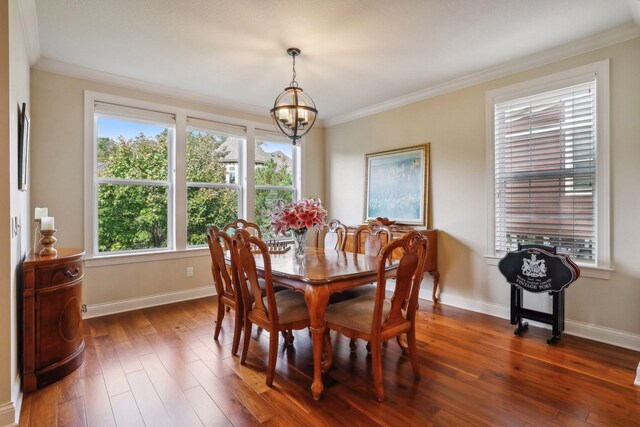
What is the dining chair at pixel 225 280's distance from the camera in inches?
102

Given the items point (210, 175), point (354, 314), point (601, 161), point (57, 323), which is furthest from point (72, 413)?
point (601, 161)

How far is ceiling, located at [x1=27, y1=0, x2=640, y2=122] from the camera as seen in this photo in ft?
8.07

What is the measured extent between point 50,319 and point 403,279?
2411 mm

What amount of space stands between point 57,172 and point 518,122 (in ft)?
15.8

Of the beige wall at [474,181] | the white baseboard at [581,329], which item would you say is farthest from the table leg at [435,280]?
the white baseboard at [581,329]

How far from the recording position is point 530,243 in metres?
3.38

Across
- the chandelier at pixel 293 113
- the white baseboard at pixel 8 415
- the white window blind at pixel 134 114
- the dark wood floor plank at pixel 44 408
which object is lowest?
the dark wood floor plank at pixel 44 408

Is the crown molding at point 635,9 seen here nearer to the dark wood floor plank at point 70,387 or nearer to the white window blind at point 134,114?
the white window blind at point 134,114

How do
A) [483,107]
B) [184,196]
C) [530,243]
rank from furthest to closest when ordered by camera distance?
[184,196]
[483,107]
[530,243]

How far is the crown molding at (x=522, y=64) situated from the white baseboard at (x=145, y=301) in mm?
3477

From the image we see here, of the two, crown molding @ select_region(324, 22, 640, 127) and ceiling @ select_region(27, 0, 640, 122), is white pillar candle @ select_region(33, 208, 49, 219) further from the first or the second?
crown molding @ select_region(324, 22, 640, 127)

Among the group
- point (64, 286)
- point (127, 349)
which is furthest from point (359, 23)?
point (127, 349)

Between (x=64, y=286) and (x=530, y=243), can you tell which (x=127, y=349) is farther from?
(x=530, y=243)

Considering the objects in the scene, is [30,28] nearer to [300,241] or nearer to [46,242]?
[46,242]
